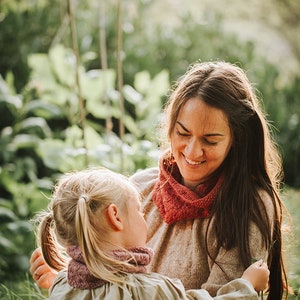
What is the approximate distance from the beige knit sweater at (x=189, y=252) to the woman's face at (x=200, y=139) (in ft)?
0.69

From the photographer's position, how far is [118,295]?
1869 mm

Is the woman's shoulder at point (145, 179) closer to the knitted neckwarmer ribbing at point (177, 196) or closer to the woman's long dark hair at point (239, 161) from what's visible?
the knitted neckwarmer ribbing at point (177, 196)

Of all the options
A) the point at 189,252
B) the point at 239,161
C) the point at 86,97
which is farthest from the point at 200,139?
the point at 86,97

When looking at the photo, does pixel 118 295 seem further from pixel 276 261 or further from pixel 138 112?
pixel 138 112

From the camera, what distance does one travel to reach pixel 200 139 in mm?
2244

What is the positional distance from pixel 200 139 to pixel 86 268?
0.63 m

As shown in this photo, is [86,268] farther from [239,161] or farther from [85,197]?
[239,161]

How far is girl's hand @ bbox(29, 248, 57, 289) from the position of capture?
2.40 meters

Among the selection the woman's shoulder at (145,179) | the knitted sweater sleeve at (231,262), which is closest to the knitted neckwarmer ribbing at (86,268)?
the knitted sweater sleeve at (231,262)

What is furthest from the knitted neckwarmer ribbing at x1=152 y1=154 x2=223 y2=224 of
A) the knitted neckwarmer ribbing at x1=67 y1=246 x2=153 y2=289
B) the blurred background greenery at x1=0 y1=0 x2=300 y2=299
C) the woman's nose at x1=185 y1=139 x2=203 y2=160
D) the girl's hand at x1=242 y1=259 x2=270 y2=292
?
the blurred background greenery at x1=0 y1=0 x2=300 y2=299

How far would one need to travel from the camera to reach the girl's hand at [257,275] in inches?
82.7

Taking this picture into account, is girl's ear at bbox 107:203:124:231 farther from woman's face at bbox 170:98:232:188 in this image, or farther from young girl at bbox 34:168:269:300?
woman's face at bbox 170:98:232:188

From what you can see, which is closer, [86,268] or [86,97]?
[86,268]

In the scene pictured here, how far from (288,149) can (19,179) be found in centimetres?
265
